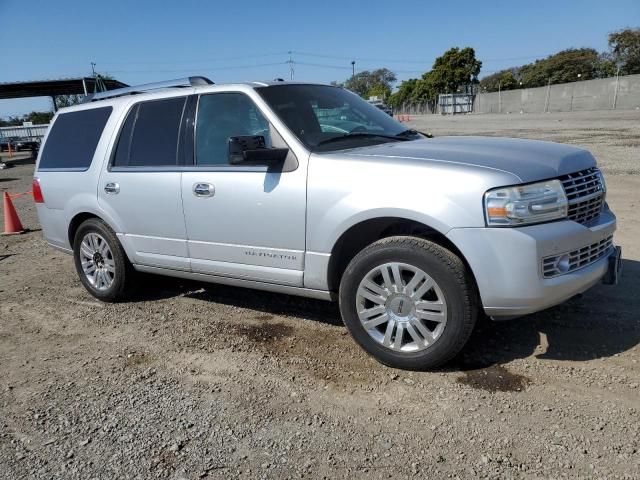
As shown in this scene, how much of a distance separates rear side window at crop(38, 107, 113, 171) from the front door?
52.9 inches

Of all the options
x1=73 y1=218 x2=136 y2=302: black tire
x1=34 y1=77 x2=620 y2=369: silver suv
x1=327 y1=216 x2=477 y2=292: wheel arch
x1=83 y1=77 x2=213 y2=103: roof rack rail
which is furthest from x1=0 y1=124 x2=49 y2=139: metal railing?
x1=327 y1=216 x2=477 y2=292: wheel arch

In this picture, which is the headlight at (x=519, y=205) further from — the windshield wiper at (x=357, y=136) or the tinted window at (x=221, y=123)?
the tinted window at (x=221, y=123)

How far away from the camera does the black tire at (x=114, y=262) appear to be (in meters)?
4.95

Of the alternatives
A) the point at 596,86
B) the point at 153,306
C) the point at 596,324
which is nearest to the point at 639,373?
the point at 596,324

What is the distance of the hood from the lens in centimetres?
315

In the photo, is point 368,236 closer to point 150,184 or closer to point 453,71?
point 150,184

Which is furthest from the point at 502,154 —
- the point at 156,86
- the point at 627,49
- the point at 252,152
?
the point at 627,49

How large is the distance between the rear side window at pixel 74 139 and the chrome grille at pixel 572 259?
13.3 feet

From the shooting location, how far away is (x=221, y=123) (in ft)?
13.9

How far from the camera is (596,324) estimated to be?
394 cm

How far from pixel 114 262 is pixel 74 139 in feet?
4.35

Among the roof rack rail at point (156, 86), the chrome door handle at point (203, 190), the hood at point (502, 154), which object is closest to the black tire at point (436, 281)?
the hood at point (502, 154)

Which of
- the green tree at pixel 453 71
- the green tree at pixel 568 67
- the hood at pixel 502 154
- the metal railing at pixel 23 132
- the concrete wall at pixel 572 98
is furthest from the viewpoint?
the green tree at pixel 453 71

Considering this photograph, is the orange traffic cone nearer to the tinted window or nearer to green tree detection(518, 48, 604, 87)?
the tinted window
